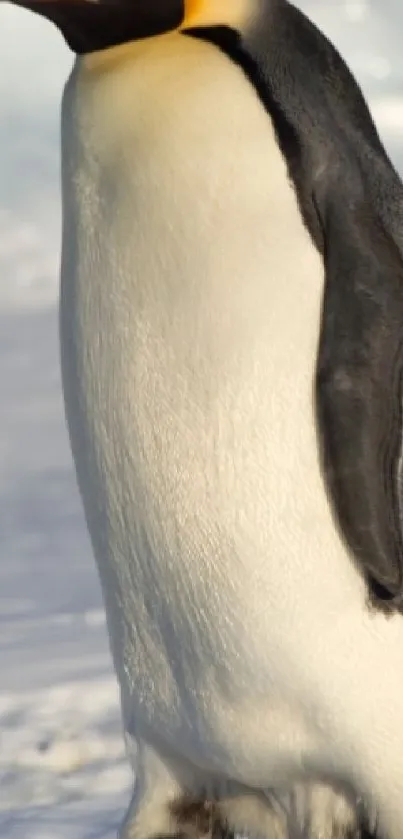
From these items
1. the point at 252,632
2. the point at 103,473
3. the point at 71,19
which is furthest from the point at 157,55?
the point at 252,632

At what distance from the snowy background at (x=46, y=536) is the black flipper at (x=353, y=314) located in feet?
3.38

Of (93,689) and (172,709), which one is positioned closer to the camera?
(172,709)

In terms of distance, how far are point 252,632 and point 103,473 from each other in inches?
10.8

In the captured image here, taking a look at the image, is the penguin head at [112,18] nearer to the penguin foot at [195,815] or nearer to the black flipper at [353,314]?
the black flipper at [353,314]

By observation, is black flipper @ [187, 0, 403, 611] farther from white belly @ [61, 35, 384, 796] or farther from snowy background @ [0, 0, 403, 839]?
snowy background @ [0, 0, 403, 839]

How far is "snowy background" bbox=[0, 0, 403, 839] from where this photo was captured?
122 inches

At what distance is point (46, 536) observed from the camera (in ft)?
19.1

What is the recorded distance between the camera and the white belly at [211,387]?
201 cm

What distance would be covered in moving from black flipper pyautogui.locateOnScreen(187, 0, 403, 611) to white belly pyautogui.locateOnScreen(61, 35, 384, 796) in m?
0.02

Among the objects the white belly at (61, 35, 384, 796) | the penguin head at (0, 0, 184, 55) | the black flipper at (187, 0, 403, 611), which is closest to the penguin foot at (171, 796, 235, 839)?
the white belly at (61, 35, 384, 796)

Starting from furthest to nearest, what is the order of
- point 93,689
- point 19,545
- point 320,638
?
point 19,545 < point 93,689 < point 320,638

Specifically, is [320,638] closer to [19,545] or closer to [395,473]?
[395,473]

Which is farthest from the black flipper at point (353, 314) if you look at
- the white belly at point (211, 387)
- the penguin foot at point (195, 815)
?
the penguin foot at point (195, 815)

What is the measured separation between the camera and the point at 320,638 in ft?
6.71
